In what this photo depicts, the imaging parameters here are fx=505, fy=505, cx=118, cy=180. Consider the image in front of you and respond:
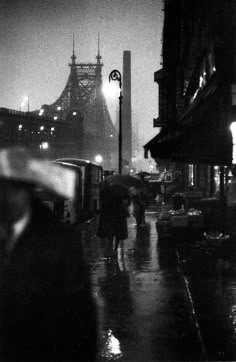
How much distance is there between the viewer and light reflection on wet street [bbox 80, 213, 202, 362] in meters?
5.23

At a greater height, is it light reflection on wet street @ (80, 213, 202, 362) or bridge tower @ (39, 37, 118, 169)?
bridge tower @ (39, 37, 118, 169)

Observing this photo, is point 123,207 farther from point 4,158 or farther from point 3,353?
point 3,353

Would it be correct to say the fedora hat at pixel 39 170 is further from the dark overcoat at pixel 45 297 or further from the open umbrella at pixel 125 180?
the dark overcoat at pixel 45 297

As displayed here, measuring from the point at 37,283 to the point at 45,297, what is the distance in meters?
0.51

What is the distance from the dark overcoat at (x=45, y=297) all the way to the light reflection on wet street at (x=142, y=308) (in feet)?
0.92

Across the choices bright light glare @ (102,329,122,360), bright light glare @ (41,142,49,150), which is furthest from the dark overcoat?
bright light glare @ (41,142,49,150)

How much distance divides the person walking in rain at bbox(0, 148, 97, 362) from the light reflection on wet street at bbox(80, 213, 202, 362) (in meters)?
0.30

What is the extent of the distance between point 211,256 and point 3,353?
6673 millimetres

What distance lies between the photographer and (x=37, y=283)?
6012 mm

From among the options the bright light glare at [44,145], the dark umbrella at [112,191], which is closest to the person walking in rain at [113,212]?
the dark umbrella at [112,191]

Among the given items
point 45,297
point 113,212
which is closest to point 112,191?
point 113,212

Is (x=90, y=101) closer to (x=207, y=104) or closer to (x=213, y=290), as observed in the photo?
(x=207, y=104)

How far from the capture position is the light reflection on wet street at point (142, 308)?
523cm

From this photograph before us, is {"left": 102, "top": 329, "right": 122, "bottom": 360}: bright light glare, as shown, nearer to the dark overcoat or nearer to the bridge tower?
the dark overcoat
